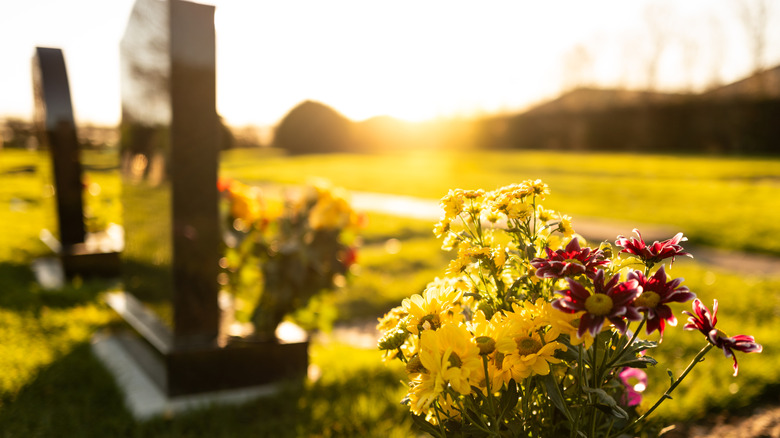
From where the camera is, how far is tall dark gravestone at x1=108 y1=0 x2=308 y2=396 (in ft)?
8.52

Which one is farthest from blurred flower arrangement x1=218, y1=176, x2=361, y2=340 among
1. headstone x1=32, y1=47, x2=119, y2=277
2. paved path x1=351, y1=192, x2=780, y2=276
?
headstone x1=32, y1=47, x2=119, y2=277

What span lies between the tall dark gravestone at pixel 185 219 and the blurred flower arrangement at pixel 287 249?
8.8 inches

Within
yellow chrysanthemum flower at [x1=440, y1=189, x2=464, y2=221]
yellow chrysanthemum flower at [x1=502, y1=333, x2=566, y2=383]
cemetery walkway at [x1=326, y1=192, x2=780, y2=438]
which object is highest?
yellow chrysanthemum flower at [x1=440, y1=189, x2=464, y2=221]

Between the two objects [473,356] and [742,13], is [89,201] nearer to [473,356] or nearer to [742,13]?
[473,356]

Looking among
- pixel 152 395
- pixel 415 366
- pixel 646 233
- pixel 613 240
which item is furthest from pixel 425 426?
pixel 646 233

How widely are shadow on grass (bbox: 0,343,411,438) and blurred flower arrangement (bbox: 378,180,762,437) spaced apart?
49.6 inches

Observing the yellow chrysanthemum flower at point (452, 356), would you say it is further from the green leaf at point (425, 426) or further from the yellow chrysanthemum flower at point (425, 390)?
the green leaf at point (425, 426)

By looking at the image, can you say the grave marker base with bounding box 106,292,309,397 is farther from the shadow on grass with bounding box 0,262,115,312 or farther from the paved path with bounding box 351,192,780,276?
the paved path with bounding box 351,192,780,276

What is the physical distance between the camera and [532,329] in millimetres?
1084

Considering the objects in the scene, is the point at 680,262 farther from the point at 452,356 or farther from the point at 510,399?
the point at 452,356

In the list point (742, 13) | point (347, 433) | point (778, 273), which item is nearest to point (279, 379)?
point (347, 433)

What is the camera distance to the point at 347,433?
241 centimetres

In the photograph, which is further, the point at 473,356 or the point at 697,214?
the point at 697,214

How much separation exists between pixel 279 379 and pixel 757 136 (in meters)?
26.8
